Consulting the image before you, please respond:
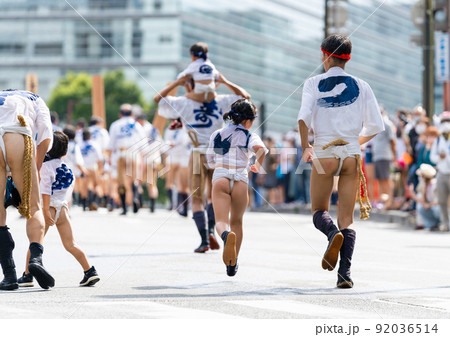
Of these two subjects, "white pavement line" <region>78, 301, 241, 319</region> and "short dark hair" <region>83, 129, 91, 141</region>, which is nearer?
"white pavement line" <region>78, 301, 241, 319</region>

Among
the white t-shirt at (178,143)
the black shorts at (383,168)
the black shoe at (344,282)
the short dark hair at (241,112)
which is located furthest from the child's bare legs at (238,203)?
the black shorts at (383,168)

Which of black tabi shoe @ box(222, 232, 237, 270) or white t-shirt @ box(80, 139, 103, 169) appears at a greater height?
black tabi shoe @ box(222, 232, 237, 270)

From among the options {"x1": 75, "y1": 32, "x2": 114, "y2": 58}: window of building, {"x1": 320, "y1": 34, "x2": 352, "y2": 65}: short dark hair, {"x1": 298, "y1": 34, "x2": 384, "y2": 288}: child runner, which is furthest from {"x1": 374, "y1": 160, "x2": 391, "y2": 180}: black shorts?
{"x1": 75, "y1": 32, "x2": 114, "y2": 58}: window of building

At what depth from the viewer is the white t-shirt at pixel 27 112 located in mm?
7953

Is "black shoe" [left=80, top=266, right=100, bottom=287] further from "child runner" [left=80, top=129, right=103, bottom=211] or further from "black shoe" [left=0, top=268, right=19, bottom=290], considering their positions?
"child runner" [left=80, top=129, right=103, bottom=211]

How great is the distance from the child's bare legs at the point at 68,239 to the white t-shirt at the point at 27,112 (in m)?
0.68

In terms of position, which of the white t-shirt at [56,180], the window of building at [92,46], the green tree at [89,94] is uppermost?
the window of building at [92,46]

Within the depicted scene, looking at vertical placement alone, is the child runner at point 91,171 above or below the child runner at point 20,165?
below

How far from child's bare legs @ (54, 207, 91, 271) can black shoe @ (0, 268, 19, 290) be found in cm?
57

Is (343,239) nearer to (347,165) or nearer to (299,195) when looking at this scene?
(347,165)

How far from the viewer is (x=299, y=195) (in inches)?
1036

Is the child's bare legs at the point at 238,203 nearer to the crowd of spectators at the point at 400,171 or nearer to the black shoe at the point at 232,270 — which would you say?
the black shoe at the point at 232,270

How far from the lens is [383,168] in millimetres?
20031

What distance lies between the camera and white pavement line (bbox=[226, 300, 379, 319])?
638 centimetres
